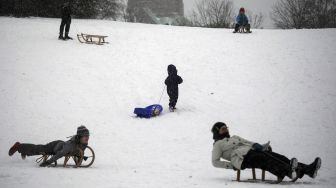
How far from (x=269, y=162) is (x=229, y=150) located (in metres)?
0.82

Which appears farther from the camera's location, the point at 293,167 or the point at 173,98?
the point at 173,98

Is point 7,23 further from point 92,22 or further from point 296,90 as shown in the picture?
point 296,90

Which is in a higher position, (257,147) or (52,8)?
(52,8)

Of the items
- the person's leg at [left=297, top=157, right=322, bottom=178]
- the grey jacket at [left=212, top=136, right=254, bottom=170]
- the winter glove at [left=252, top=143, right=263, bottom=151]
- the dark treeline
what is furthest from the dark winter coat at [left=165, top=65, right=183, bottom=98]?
the dark treeline

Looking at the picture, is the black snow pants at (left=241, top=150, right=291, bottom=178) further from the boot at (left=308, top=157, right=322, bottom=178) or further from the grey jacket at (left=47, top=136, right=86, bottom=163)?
the grey jacket at (left=47, top=136, right=86, bottom=163)

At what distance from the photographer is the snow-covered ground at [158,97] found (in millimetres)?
8307

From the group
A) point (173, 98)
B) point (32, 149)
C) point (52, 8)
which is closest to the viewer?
point (32, 149)

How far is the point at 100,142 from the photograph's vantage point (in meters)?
10.8

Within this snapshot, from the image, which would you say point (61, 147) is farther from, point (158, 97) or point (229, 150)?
point (158, 97)

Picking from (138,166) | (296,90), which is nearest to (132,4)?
(296,90)

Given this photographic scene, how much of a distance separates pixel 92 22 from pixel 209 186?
2290 centimetres

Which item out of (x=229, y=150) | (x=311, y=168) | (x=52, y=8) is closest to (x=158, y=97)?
(x=229, y=150)

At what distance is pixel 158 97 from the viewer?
50.6ft

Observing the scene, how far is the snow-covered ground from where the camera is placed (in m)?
8.31
